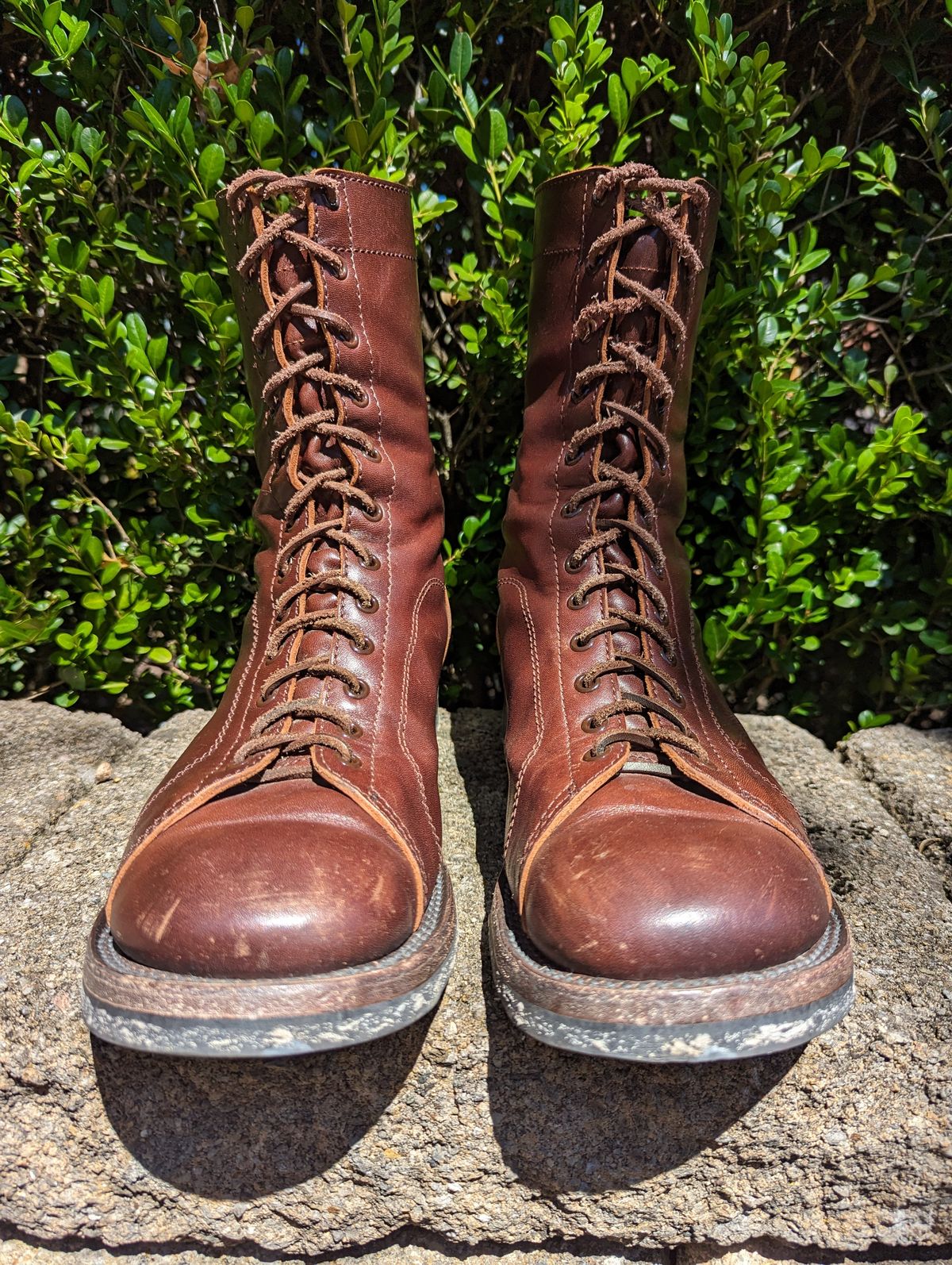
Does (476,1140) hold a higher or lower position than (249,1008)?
lower

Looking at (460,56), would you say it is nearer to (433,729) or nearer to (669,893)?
(433,729)

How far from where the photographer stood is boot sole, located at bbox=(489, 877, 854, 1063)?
96cm

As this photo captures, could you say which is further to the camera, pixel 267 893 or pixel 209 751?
pixel 209 751

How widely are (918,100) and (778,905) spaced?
1667 millimetres

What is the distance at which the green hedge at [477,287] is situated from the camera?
1595mm

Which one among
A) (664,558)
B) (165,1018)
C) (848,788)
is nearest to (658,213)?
(664,558)

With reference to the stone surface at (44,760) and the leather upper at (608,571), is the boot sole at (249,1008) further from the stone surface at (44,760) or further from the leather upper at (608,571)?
the stone surface at (44,760)

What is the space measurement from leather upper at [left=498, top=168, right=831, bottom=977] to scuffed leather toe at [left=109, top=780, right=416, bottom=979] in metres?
0.22

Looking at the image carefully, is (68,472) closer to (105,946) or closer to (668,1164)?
(105,946)

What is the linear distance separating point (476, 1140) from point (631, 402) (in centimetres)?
119

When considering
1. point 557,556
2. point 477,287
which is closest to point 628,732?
point 557,556

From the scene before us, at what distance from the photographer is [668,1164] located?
1204 millimetres

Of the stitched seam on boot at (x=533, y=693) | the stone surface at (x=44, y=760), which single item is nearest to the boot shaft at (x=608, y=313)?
the stitched seam on boot at (x=533, y=693)

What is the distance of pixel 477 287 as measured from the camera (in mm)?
1766
